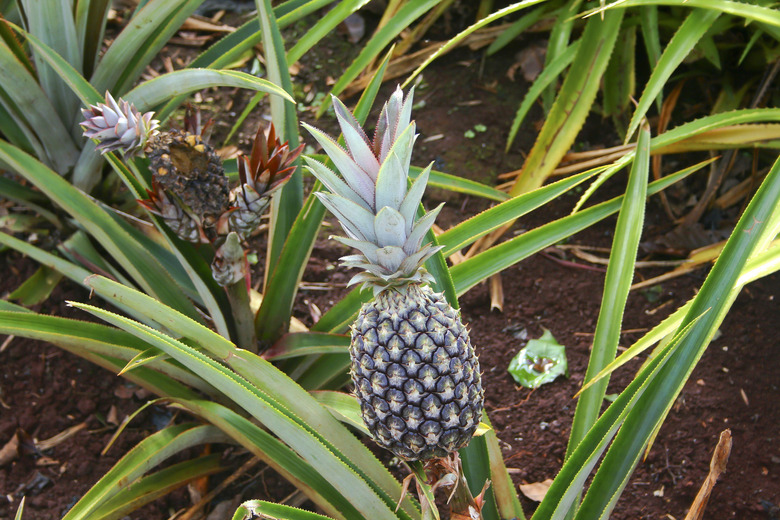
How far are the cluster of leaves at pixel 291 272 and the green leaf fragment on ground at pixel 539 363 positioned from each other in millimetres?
484

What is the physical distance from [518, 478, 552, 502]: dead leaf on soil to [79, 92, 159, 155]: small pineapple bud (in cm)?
126

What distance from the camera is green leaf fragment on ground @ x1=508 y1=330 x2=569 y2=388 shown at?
6.20 feet

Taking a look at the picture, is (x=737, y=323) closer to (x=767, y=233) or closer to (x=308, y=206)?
(x=767, y=233)

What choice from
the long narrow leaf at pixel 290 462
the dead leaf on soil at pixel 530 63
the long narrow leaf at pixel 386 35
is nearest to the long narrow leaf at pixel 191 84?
the long narrow leaf at pixel 386 35

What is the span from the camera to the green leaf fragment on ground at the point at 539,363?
189cm

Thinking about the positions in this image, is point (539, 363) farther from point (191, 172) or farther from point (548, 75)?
point (191, 172)

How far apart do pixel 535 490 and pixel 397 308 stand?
2.97ft

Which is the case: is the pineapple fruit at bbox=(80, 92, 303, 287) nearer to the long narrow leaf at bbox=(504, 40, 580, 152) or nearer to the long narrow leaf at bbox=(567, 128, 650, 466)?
the long narrow leaf at bbox=(567, 128, 650, 466)

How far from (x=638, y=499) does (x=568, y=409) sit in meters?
0.30

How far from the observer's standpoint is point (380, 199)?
3.30 feet

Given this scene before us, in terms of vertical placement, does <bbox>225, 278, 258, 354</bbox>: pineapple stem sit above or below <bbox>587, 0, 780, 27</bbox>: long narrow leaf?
below

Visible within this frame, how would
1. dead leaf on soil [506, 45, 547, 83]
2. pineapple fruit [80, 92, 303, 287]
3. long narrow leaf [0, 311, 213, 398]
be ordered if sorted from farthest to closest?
1. dead leaf on soil [506, 45, 547, 83]
2. long narrow leaf [0, 311, 213, 398]
3. pineapple fruit [80, 92, 303, 287]

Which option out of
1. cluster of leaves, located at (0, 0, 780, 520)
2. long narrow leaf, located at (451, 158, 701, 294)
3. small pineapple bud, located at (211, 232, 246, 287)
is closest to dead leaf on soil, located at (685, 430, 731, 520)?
cluster of leaves, located at (0, 0, 780, 520)

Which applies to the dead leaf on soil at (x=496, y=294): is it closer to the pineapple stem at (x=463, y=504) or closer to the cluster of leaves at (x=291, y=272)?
the cluster of leaves at (x=291, y=272)
